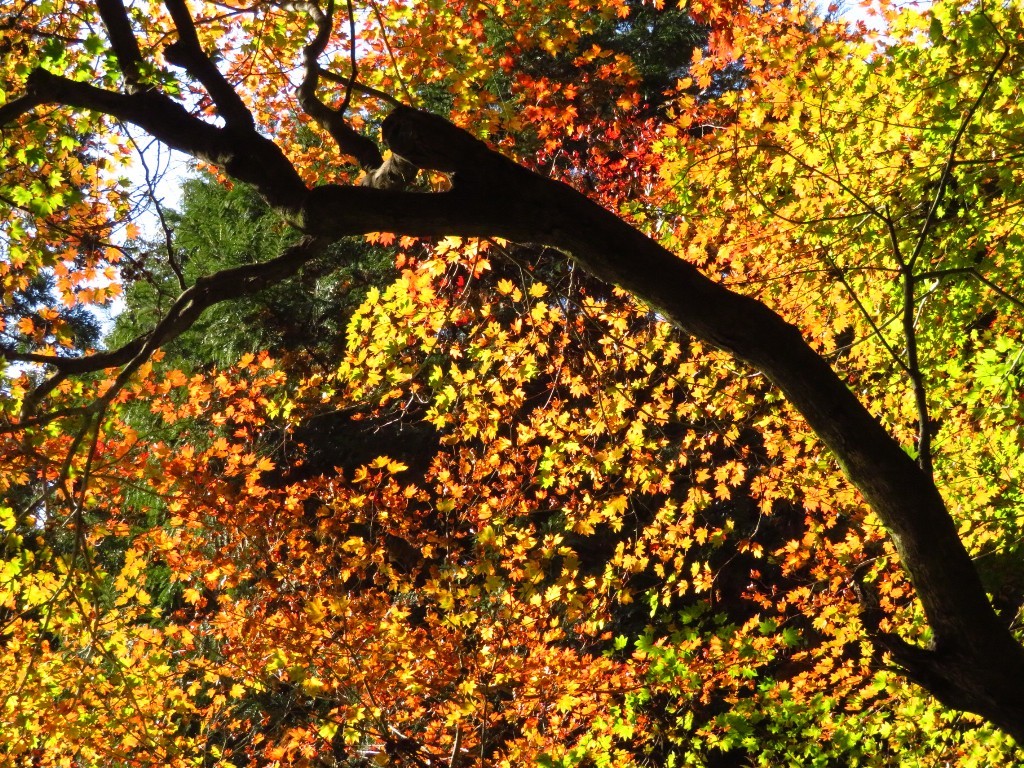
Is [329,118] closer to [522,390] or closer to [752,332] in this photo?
[752,332]

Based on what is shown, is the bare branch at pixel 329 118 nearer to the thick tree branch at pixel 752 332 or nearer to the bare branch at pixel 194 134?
the bare branch at pixel 194 134

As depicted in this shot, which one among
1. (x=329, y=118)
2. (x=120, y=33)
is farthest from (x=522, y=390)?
(x=120, y=33)

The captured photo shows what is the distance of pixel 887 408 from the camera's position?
6988mm

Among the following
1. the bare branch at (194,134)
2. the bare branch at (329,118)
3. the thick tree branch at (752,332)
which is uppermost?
the bare branch at (329,118)

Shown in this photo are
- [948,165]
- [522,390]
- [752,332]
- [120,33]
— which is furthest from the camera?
[522,390]

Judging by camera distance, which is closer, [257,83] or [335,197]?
[335,197]

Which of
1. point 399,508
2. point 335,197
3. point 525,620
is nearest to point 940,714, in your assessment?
point 525,620

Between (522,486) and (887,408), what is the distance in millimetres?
3299

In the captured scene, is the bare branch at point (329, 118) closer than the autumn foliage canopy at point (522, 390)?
Yes

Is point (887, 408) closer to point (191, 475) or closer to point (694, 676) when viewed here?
point (694, 676)

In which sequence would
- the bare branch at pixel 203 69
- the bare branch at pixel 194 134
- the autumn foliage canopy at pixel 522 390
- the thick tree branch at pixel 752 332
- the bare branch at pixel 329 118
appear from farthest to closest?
the autumn foliage canopy at pixel 522 390 → the bare branch at pixel 329 118 → the bare branch at pixel 203 69 → the bare branch at pixel 194 134 → the thick tree branch at pixel 752 332

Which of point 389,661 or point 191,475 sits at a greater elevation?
point 191,475

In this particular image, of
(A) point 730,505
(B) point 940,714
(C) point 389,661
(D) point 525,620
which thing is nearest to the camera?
(B) point 940,714

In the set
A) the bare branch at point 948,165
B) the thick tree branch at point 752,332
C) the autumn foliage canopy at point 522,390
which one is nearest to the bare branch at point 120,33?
the autumn foliage canopy at point 522,390
